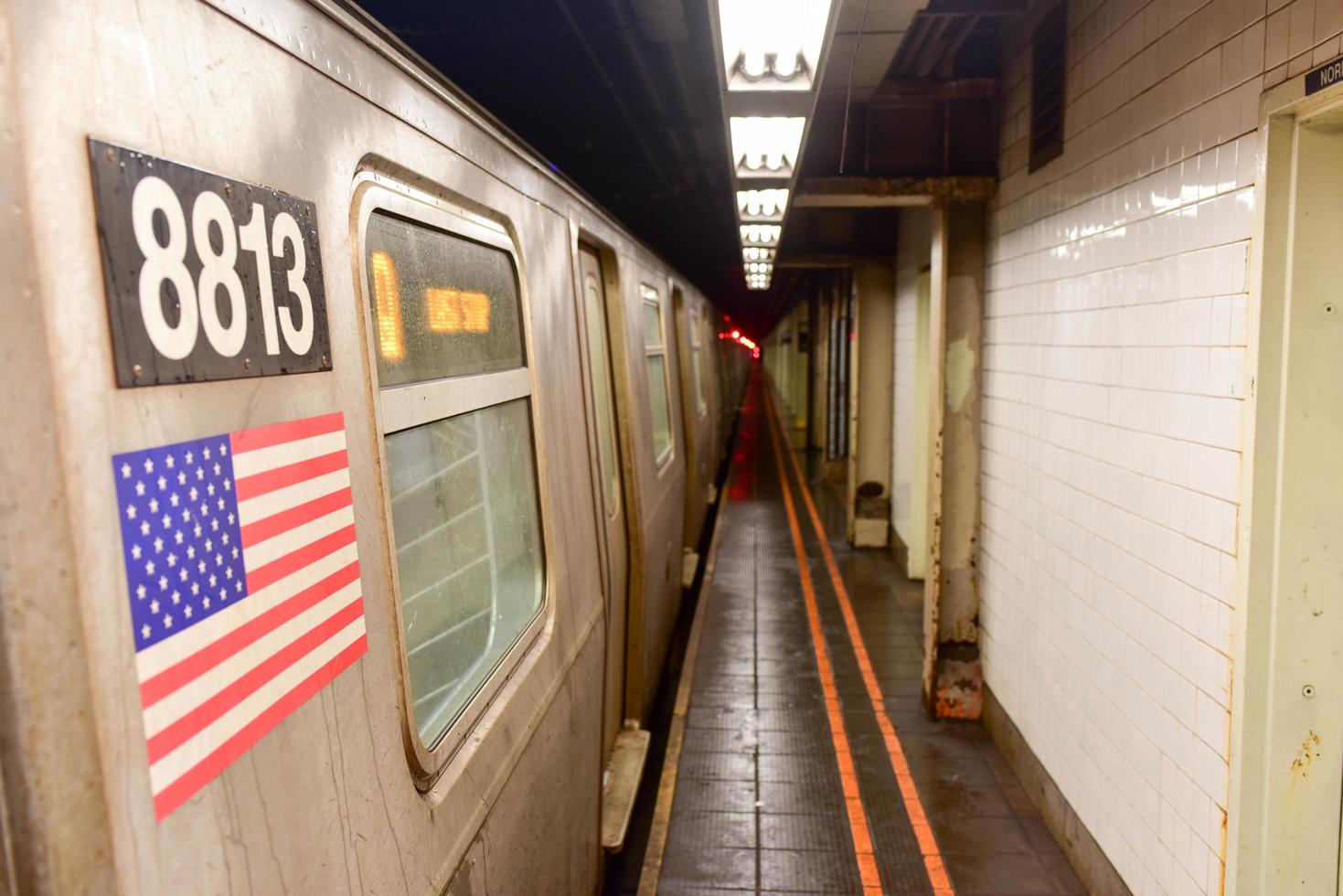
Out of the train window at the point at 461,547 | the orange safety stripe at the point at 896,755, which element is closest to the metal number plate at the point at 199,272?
the train window at the point at 461,547

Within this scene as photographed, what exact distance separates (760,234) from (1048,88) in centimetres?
324

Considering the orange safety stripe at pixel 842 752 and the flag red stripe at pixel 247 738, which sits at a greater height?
the flag red stripe at pixel 247 738

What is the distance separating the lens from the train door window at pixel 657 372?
19.9 ft

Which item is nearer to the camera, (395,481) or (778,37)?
(395,481)

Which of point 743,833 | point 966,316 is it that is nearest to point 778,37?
point 966,316

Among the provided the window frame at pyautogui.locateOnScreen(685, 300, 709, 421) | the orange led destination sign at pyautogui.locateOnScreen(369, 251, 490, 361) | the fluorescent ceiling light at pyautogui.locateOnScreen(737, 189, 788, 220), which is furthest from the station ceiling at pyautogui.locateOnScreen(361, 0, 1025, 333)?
the window frame at pyautogui.locateOnScreen(685, 300, 709, 421)

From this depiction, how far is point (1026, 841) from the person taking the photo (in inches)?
174

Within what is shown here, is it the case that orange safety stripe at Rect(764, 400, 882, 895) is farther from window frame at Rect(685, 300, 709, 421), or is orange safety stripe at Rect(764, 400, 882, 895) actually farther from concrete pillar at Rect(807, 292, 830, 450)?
concrete pillar at Rect(807, 292, 830, 450)

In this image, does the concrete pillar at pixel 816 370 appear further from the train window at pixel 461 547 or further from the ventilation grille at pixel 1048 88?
the train window at pixel 461 547

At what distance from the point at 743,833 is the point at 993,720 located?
1.88 meters

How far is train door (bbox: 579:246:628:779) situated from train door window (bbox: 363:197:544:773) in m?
1.10

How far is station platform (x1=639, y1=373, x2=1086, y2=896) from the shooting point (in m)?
4.18

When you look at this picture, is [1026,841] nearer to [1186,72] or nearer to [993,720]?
[993,720]

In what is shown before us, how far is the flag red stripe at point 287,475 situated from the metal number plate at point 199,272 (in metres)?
0.13
